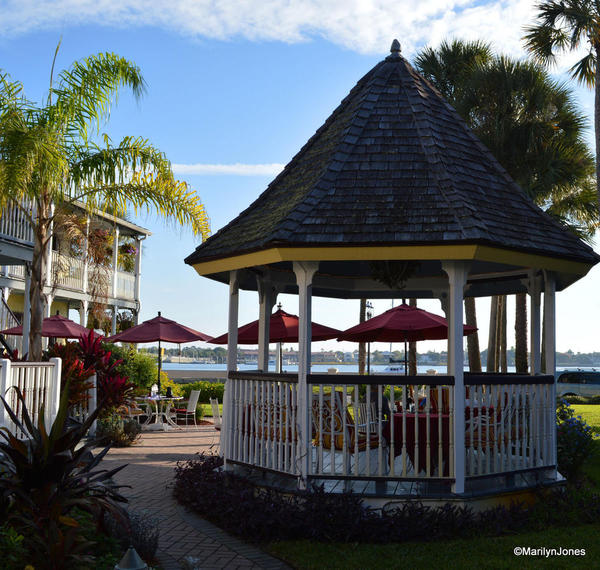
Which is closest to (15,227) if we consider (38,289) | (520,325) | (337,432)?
(38,289)

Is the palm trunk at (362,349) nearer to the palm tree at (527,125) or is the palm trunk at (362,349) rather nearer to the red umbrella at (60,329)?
the palm tree at (527,125)

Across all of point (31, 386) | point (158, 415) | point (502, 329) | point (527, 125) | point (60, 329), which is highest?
point (527, 125)

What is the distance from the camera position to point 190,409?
1995 cm

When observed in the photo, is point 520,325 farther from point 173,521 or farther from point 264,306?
point 173,521

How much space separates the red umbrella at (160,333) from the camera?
18.4 metres

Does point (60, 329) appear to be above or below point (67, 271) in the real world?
below

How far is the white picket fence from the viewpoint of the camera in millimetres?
9172

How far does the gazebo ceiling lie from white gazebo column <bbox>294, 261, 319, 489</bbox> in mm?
285

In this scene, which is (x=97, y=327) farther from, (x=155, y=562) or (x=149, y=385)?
(x=155, y=562)

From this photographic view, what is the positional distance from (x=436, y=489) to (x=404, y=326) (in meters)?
3.57

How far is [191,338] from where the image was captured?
19156mm

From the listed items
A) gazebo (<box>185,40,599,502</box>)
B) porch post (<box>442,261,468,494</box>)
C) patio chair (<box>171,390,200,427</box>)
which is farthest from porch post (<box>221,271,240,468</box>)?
patio chair (<box>171,390,200,427</box>)

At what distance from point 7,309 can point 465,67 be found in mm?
18281

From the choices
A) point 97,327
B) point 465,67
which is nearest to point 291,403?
point 465,67
